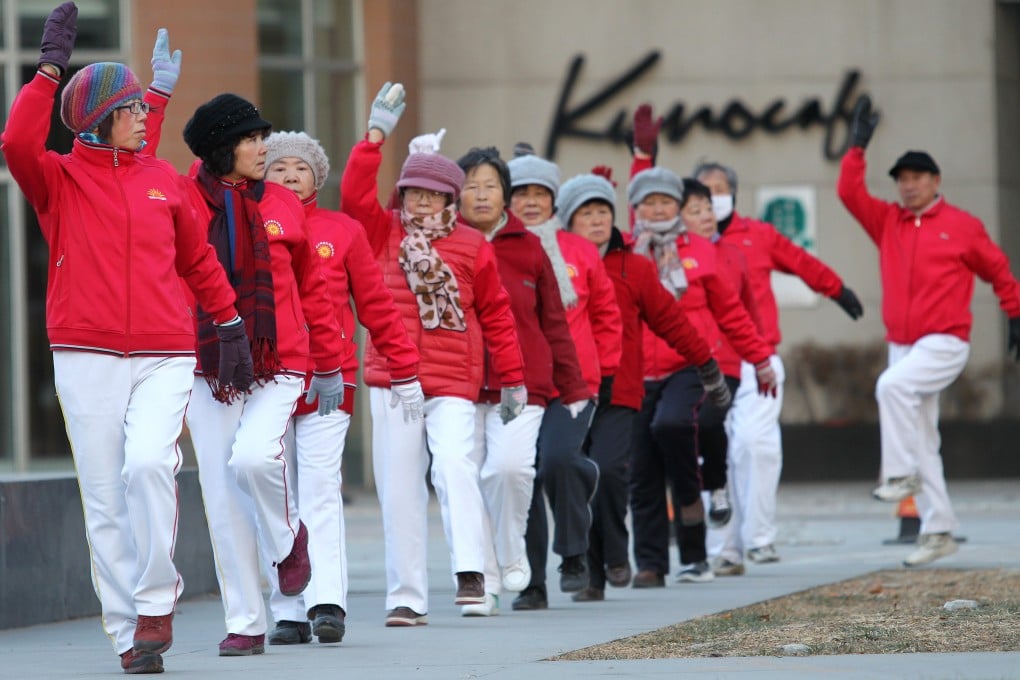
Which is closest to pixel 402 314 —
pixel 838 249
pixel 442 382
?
pixel 442 382

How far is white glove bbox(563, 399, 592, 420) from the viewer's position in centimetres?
938

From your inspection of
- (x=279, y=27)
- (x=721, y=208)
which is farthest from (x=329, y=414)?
(x=279, y=27)

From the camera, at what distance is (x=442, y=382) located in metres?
8.72

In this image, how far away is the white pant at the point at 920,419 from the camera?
1135cm

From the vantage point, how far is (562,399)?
9.41 m

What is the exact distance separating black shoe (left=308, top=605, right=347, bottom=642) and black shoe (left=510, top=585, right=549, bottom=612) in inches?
66.6

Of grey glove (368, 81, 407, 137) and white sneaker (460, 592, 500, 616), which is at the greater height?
grey glove (368, 81, 407, 137)

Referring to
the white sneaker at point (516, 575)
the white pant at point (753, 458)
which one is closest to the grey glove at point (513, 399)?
the white sneaker at point (516, 575)

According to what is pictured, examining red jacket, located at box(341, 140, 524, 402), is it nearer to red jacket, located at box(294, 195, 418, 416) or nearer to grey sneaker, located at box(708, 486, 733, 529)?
red jacket, located at box(294, 195, 418, 416)

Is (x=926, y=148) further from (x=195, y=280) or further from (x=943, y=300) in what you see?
(x=195, y=280)

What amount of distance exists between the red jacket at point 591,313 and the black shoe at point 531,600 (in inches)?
37.7

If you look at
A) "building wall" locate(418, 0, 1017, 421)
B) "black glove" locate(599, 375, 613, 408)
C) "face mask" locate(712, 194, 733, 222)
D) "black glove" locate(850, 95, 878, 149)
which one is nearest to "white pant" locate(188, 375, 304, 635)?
"black glove" locate(599, 375, 613, 408)

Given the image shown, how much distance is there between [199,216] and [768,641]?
2.51 metres

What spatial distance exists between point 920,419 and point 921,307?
617 millimetres
